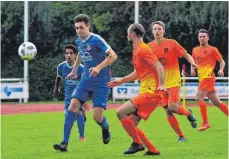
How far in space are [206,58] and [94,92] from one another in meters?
5.71

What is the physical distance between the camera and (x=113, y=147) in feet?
39.7

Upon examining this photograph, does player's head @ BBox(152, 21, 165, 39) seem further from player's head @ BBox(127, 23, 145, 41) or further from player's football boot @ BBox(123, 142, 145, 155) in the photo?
player's football boot @ BBox(123, 142, 145, 155)

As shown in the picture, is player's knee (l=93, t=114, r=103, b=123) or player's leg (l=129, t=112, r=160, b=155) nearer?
player's leg (l=129, t=112, r=160, b=155)

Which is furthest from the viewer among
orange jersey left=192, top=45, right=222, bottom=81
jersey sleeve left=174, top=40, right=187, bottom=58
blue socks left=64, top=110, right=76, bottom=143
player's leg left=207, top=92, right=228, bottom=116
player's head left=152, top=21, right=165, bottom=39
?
orange jersey left=192, top=45, right=222, bottom=81

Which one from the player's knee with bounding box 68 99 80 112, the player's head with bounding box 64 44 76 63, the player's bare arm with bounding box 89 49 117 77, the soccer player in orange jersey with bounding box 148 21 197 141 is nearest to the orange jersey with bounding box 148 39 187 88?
the soccer player in orange jersey with bounding box 148 21 197 141

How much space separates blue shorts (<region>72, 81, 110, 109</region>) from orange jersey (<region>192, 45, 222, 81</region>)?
5449mm

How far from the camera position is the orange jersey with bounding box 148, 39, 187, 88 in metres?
13.0

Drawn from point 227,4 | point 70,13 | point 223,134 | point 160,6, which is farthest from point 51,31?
point 223,134

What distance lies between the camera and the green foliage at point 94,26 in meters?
38.1

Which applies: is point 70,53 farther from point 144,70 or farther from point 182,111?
point 144,70

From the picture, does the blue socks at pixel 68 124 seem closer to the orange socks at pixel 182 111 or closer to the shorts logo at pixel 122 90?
the orange socks at pixel 182 111

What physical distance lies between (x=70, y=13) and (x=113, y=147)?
2794cm

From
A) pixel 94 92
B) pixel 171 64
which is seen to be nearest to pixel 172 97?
pixel 171 64

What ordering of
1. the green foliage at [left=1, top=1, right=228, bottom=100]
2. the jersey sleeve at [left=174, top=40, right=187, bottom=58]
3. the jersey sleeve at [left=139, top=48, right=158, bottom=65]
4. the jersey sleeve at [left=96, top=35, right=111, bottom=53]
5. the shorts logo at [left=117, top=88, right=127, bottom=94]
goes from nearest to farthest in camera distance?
the jersey sleeve at [left=139, top=48, right=158, bottom=65] < the jersey sleeve at [left=96, top=35, right=111, bottom=53] < the jersey sleeve at [left=174, top=40, right=187, bottom=58] < the shorts logo at [left=117, top=88, right=127, bottom=94] < the green foliage at [left=1, top=1, right=228, bottom=100]
